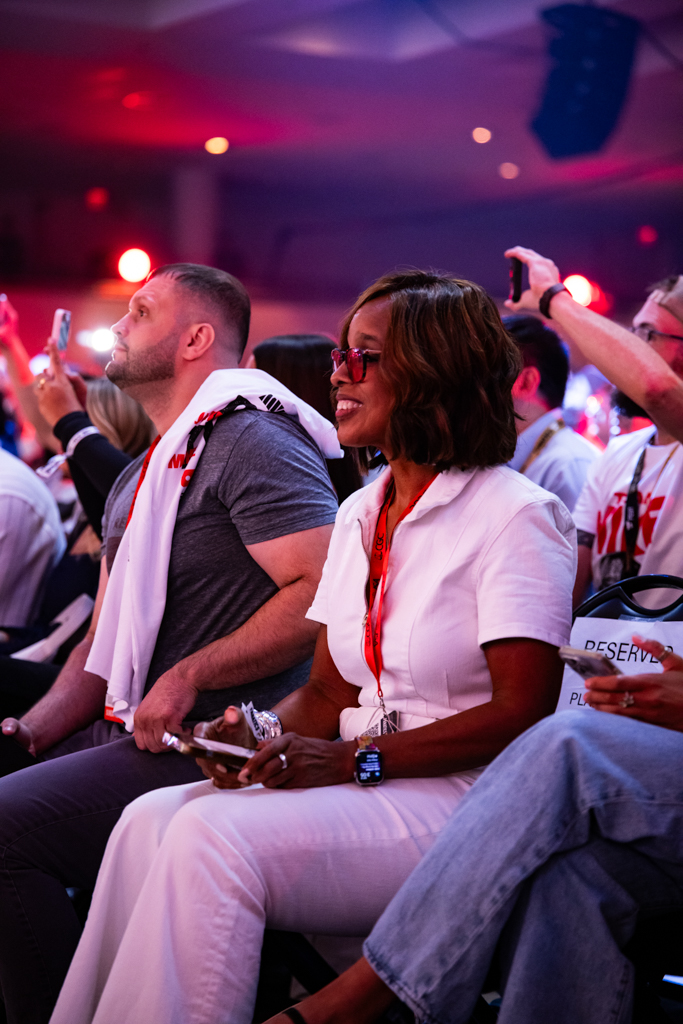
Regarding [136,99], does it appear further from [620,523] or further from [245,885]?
[245,885]

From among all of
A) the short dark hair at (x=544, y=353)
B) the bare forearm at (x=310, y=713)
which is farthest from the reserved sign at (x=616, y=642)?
the short dark hair at (x=544, y=353)

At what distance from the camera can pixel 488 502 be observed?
1594 mm

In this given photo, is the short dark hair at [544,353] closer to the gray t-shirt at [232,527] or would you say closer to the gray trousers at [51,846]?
the gray t-shirt at [232,527]

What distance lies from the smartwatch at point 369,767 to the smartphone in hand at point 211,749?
17 cm

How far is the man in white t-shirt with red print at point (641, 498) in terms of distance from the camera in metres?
2.28

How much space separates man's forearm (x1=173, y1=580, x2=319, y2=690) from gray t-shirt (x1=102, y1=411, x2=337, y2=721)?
8cm

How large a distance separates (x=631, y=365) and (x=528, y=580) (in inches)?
27.6

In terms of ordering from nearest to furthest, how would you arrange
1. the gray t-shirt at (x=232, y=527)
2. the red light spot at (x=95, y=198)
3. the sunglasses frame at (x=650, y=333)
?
the gray t-shirt at (x=232, y=527), the sunglasses frame at (x=650, y=333), the red light spot at (x=95, y=198)

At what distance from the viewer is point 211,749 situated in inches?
58.2

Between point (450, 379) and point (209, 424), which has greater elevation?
point (450, 379)

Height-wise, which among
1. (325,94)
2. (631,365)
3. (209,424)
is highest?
(325,94)

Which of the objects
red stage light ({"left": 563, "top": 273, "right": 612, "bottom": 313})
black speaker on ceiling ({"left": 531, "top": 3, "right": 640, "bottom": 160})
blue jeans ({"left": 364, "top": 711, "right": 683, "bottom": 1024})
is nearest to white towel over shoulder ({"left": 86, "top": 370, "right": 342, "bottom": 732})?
blue jeans ({"left": 364, "top": 711, "right": 683, "bottom": 1024})

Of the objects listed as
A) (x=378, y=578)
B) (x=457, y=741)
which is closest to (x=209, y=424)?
(x=378, y=578)

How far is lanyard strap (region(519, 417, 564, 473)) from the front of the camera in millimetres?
3096
